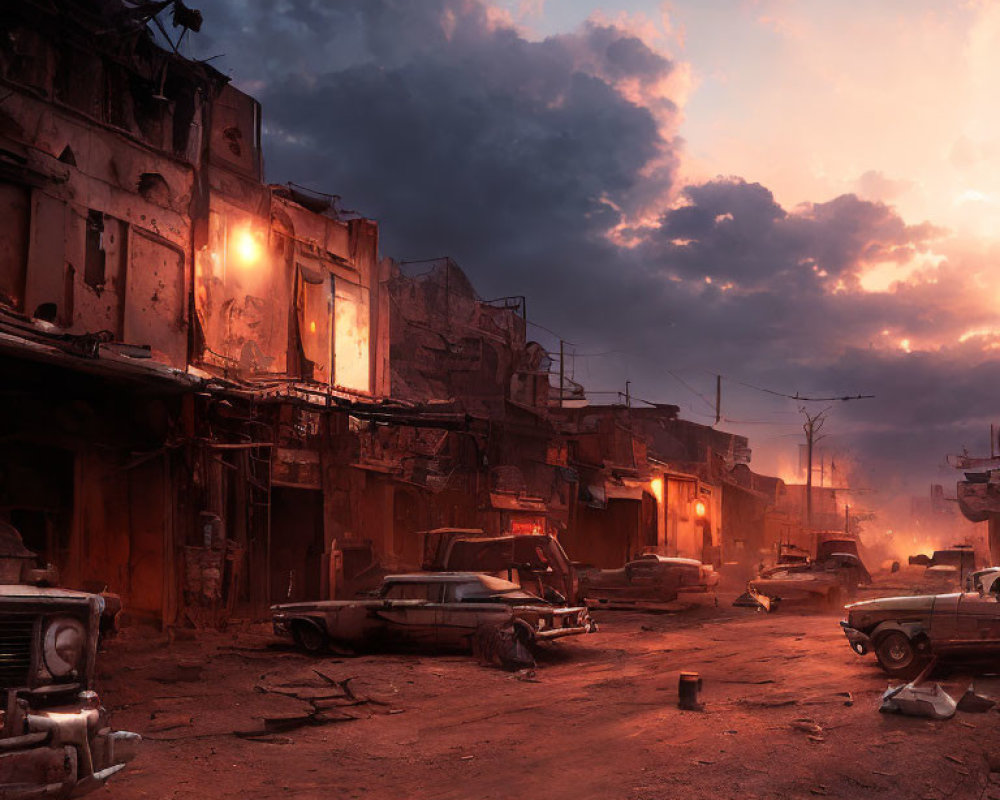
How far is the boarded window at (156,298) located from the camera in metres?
19.5

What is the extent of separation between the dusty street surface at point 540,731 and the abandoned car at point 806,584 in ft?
29.5

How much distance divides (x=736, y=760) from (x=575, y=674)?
538cm

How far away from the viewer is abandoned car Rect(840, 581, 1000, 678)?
11688 millimetres

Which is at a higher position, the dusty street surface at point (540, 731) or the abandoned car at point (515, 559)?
the abandoned car at point (515, 559)

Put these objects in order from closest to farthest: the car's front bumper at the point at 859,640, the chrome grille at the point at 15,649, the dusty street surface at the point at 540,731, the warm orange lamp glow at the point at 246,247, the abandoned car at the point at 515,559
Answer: the chrome grille at the point at 15,649 < the dusty street surface at the point at 540,731 < the car's front bumper at the point at 859,640 < the abandoned car at the point at 515,559 < the warm orange lamp glow at the point at 246,247

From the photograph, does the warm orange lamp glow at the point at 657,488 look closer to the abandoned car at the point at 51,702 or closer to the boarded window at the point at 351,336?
the boarded window at the point at 351,336

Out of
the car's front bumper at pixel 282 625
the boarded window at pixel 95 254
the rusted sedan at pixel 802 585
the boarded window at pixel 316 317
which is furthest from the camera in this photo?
the boarded window at pixel 316 317

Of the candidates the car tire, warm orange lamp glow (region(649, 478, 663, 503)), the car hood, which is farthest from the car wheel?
warm orange lamp glow (region(649, 478, 663, 503))

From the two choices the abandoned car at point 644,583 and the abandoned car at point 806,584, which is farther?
the abandoned car at point 644,583

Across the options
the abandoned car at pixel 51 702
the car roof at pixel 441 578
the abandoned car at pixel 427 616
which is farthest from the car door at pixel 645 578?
the abandoned car at pixel 51 702

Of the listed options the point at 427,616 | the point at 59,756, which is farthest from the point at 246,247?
the point at 59,756

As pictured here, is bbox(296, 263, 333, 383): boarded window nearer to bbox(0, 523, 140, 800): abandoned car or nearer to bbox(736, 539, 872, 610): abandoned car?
bbox(736, 539, 872, 610): abandoned car

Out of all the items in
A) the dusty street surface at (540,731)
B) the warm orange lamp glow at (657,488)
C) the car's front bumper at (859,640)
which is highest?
the warm orange lamp glow at (657,488)

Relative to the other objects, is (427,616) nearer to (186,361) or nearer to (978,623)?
(978,623)
